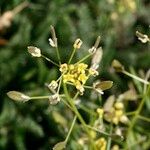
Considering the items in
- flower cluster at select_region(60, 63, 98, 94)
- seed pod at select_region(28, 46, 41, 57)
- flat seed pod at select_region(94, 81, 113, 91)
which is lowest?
flat seed pod at select_region(94, 81, 113, 91)

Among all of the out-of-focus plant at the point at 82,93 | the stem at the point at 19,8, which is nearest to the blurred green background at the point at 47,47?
the stem at the point at 19,8

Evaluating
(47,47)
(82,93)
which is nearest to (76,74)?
(82,93)

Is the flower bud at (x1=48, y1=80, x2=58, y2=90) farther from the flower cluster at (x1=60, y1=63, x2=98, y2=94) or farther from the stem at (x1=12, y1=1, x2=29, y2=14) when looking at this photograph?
the stem at (x1=12, y1=1, x2=29, y2=14)

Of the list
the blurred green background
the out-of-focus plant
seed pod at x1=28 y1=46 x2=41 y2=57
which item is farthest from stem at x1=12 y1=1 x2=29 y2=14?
seed pod at x1=28 y1=46 x2=41 y2=57

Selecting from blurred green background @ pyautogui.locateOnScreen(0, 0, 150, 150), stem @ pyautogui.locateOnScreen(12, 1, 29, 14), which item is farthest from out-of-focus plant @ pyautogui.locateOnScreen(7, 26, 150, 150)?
stem @ pyautogui.locateOnScreen(12, 1, 29, 14)

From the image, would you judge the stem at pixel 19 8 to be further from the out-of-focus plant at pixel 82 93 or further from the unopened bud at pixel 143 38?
the unopened bud at pixel 143 38

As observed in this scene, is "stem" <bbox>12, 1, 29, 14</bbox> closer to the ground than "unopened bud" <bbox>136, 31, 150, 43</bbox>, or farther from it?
closer to the ground

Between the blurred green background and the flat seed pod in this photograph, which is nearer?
the flat seed pod

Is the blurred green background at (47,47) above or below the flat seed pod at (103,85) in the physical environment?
below
